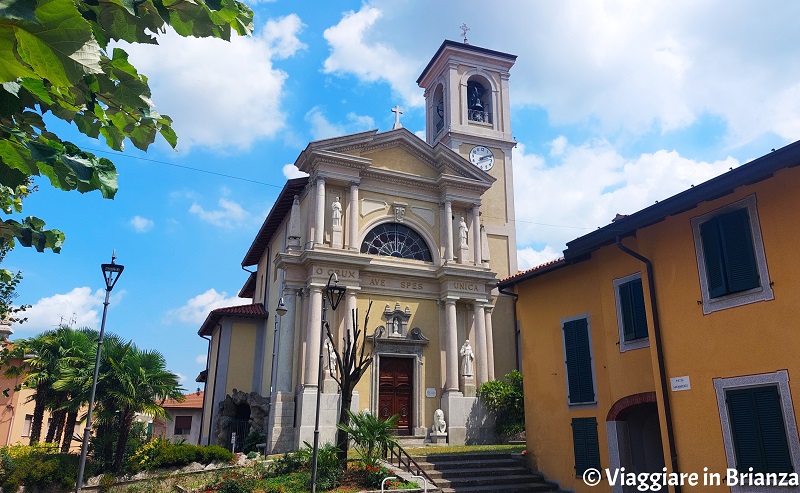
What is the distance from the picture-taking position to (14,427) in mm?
30750

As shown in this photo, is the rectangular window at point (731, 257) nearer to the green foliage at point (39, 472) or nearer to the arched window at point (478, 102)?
the green foliage at point (39, 472)

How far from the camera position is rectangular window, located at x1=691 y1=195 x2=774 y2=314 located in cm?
923

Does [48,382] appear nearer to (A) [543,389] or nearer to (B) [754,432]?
(A) [543,389]

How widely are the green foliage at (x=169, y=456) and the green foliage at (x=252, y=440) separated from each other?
4.19 metres

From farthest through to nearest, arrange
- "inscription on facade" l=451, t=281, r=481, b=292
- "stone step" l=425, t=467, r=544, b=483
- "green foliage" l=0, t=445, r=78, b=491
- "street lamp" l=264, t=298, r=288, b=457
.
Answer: "inscription on facade" l=451, t=281, r=481, b=292
"street lamp" l=264, t=298, r=288, b=457
"green foliage" l=0, t=445, r=78, b=491
"stone step" l=425, t=467, r=544, b=483

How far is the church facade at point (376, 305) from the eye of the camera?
2270 centimetres

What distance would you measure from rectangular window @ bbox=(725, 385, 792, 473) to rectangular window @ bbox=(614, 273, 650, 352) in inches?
100

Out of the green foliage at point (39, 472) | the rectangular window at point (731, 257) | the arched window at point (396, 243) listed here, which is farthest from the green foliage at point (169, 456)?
the rectangular window at point (731, 257)

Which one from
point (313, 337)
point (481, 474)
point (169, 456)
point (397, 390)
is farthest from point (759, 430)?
point (397, 390)

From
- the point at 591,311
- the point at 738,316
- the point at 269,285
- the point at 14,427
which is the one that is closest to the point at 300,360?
the point at 269,285

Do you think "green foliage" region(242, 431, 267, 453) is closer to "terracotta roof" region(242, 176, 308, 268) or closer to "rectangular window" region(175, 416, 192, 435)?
"terracotta roof" region(242, 176, 308, 268)

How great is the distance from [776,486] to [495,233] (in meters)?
23.2

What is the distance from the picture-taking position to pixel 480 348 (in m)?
25.0

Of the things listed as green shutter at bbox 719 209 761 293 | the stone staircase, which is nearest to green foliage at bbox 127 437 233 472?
the stone staircase
